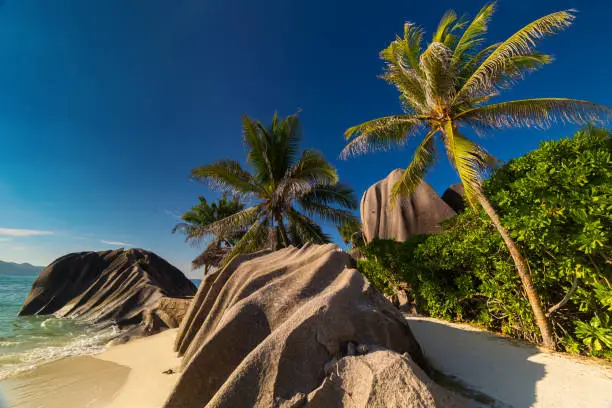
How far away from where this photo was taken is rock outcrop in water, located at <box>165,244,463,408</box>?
1.95 meters

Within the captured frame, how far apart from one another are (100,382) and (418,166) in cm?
906

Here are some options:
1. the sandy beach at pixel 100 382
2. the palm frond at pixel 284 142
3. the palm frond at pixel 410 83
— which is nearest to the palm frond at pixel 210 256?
the palm frond at pixel 284 142

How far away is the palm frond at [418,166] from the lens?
765 cm

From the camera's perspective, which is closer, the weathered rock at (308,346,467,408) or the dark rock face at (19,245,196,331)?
the weathered rock at (308,346,467,408)

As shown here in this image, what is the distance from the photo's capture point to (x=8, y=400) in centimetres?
371

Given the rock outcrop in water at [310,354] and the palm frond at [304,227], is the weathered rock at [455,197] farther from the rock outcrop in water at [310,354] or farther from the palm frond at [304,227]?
the rock outcrop in water at [310,354]

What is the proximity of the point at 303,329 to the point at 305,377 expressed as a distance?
366mm

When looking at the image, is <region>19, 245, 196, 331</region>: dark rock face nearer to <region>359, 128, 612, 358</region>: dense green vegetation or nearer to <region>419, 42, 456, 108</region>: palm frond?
<region>359, 128, 612, 358</region>: dense green vegetation

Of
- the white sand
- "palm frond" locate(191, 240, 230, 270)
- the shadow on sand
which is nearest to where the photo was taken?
the white sand

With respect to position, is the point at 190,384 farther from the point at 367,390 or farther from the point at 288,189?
the point at 288,189

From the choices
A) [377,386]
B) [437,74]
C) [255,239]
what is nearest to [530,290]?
[377,386]

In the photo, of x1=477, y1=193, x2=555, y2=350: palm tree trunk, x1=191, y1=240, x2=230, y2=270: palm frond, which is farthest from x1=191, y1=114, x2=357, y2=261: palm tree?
x1=191, y1=240, x2=230, y2=270: palm frond

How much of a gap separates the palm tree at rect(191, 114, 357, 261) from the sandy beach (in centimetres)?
551

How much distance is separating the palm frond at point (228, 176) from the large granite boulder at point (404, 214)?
6.58m
